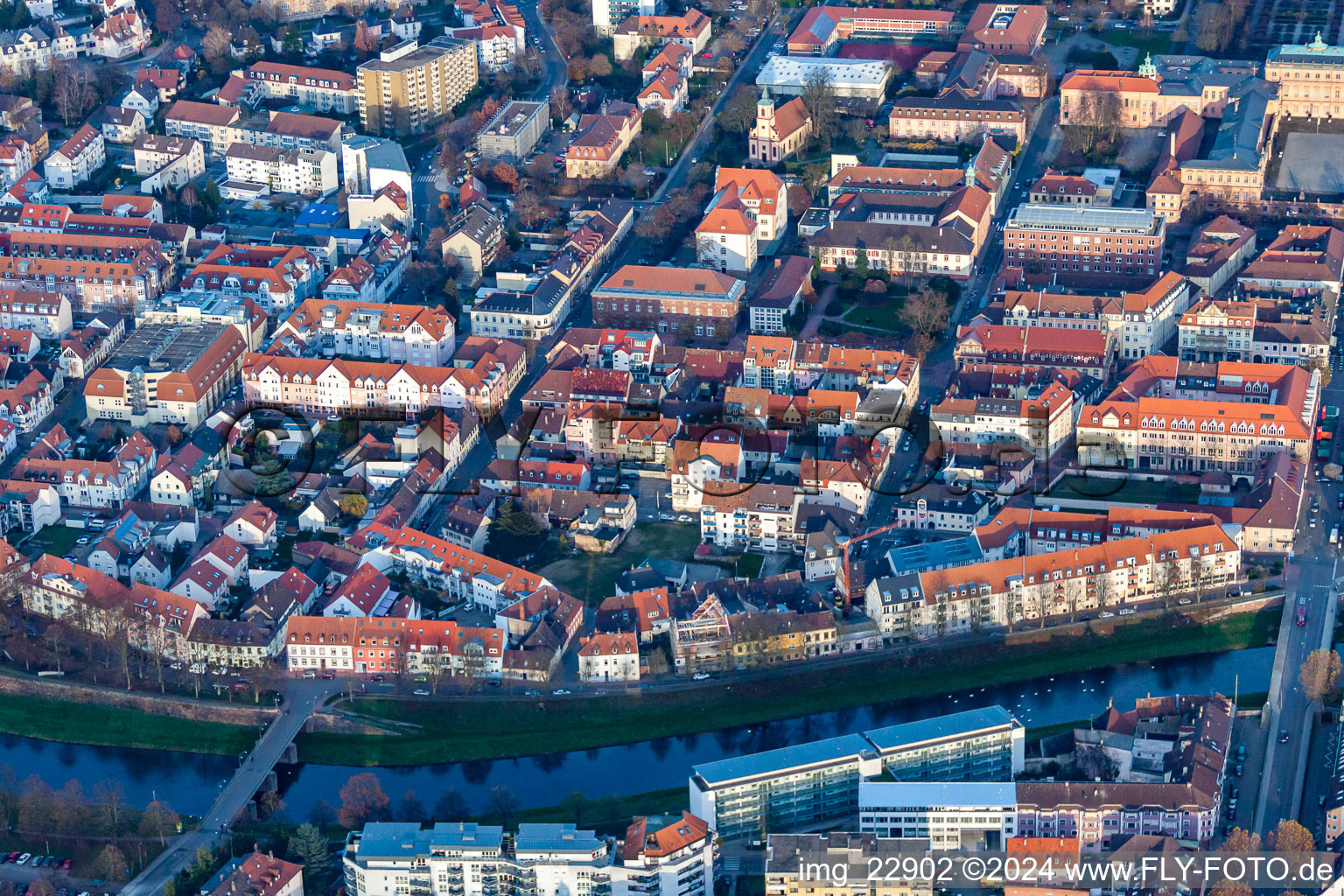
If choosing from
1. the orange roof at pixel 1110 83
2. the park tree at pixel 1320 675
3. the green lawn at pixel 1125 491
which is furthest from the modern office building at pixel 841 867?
the orange roof at pixel 1110 83

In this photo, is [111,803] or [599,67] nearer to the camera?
[111,803]

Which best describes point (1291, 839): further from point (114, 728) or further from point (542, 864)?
point (114, 728)

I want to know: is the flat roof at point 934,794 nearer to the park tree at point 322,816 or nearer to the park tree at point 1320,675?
the park tree at point 1320,675

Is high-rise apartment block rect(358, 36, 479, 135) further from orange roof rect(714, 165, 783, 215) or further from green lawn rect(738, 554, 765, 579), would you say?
green lawn rect(738, 554, 765, 579)

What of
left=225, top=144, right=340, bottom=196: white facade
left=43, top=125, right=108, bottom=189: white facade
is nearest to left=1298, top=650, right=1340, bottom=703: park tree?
left=225, top=144, right=340, bottom=196: white facade

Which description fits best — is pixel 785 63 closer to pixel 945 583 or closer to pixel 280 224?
pixel 280 224

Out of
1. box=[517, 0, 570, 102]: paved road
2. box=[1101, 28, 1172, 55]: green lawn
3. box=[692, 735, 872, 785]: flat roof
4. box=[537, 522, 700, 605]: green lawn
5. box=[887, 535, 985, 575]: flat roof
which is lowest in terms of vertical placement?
box=[537, 522, 700, 605]: green lawn

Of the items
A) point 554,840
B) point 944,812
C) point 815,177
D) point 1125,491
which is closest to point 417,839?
point 554,840
